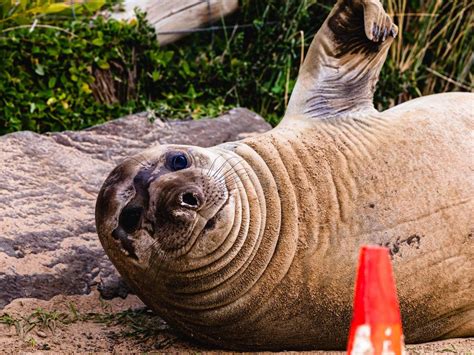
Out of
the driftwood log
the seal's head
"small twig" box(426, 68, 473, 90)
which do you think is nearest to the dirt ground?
the seal's head

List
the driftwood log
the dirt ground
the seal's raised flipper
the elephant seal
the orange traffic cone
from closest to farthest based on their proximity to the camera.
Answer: the orange traffic cone, the elephant seal, the dirt ground, the seal's raised flipper, the driftwood log

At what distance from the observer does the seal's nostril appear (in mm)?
3678

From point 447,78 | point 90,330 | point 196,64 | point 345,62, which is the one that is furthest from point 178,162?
point 447,78

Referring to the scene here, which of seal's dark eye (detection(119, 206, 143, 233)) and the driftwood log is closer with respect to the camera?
seal's dark eye (detection(119, 206, 143, 233))

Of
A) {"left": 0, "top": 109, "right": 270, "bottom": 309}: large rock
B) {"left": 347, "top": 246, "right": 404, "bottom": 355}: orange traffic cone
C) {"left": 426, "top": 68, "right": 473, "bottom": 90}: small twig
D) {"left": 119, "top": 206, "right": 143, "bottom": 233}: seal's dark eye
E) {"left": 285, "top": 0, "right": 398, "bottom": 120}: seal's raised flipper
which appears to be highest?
{"left": 347, "top": 246, "right": 404, "bottom": 355}: orange traffic cone

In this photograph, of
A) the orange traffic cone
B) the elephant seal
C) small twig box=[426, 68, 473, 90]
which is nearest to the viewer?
the orange traffic cone

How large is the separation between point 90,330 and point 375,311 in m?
2.58

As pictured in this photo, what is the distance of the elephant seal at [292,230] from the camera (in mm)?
3779

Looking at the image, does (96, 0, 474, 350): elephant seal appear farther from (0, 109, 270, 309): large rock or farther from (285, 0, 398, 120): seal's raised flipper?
(0, 109, 270, 309): large rock

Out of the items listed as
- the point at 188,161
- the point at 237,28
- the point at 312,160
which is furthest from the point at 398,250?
the point at 237,28

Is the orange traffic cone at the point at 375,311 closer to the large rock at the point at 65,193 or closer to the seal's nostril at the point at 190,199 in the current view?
the seal's nostril at the point at 190,199

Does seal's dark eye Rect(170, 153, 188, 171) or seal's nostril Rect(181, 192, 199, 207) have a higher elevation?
seal's dark eye Rect(170, 153, 188, 171)

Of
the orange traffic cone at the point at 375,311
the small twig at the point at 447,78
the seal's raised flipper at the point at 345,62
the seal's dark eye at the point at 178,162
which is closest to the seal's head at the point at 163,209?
the seal's dark eye at the point at 178,162

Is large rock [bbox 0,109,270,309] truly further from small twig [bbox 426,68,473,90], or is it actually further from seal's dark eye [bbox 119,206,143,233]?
small twig [bbox 426,68,473,90]
